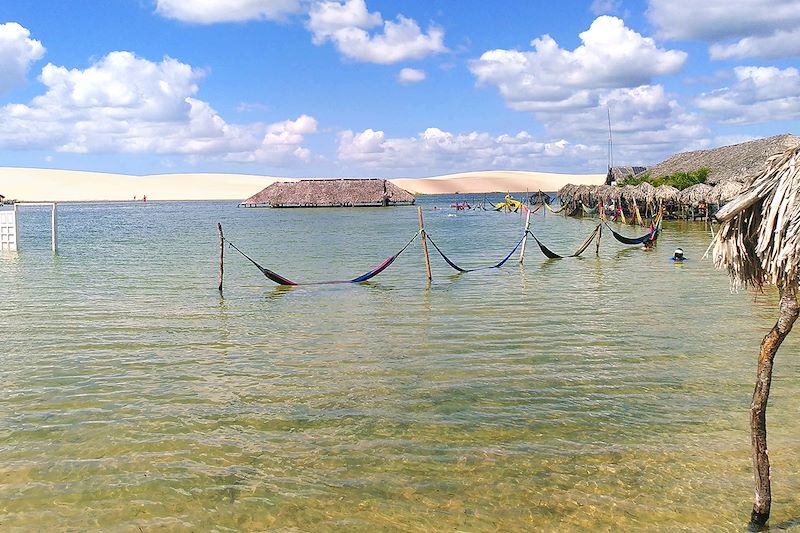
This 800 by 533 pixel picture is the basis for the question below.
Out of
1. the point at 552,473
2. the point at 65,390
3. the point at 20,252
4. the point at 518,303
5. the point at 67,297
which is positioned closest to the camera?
the point at 552,473

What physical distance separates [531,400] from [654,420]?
112 centimetres

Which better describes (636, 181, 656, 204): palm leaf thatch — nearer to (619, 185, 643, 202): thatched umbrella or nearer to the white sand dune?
(619, 185, 643, 202): thatched umbrella

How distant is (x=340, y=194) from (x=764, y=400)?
68.0m

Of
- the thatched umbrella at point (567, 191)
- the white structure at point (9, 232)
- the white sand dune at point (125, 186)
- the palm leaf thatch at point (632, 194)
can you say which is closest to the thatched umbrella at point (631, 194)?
the palm leaf thatch at point (632, 194)

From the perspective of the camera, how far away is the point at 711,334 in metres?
9.16

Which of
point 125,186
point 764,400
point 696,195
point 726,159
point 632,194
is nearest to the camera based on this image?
point 764,400

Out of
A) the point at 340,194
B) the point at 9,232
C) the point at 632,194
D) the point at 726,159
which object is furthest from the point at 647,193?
the point at 340,194

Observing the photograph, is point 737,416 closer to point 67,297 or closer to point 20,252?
point 67,297

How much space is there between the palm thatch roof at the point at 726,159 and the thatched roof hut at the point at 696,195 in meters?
1.32

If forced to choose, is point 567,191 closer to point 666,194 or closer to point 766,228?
point 666,194

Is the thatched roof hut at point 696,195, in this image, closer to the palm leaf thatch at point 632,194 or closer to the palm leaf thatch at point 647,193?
the palm leaf thatch at point 647,193

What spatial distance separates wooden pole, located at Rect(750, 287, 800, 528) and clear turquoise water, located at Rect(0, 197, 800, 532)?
21 cm

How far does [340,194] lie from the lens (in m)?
70.8

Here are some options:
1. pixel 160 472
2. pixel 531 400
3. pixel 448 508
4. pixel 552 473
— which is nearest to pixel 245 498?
pixel 160 472
